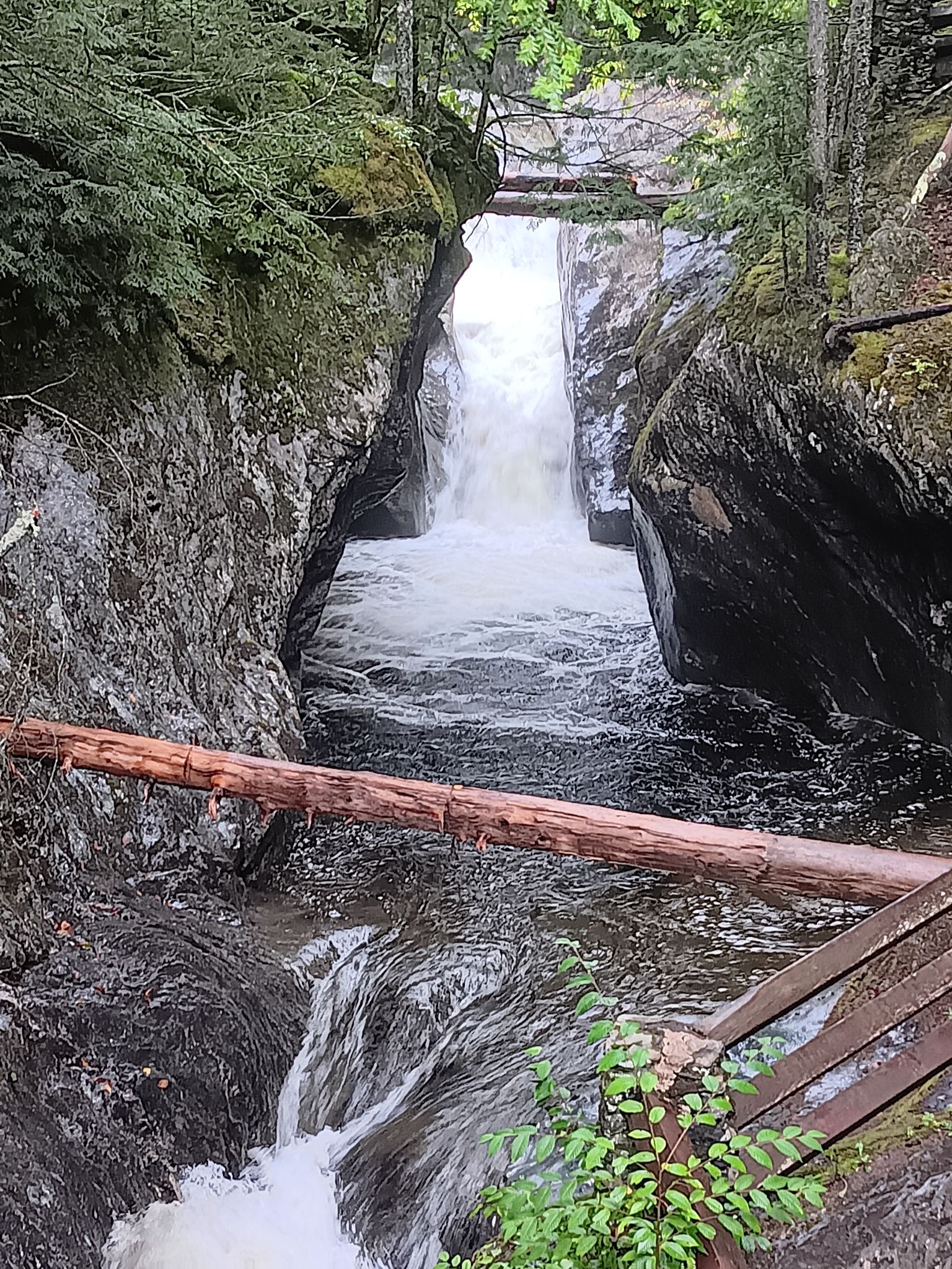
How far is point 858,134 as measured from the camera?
7.61 metres

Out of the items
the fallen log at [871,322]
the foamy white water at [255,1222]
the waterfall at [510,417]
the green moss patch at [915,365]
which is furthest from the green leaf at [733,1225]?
the waterfall at [510,417]

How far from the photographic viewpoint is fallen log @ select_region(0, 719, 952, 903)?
3777 mm

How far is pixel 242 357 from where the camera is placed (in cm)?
740

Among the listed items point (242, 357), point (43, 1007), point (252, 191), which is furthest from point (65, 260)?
point (43, 1007)

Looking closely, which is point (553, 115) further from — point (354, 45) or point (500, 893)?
point (500, 893)

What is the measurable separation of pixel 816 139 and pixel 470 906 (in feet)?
21.6

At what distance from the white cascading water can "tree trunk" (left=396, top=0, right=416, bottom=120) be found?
5611mm

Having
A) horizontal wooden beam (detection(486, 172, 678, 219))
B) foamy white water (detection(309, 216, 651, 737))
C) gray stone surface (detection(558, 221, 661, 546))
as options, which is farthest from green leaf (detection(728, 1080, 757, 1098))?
gray stone surface (detection(558, 221, 661, 546))

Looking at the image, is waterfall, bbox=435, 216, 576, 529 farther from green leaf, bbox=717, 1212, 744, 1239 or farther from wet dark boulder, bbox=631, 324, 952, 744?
green leaf, bbox=717, 1212, 744, 1239

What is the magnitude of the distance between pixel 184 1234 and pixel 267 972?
1.37m

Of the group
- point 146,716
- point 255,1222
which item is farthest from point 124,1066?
point 146,716

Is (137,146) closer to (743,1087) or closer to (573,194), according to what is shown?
(743,1087)

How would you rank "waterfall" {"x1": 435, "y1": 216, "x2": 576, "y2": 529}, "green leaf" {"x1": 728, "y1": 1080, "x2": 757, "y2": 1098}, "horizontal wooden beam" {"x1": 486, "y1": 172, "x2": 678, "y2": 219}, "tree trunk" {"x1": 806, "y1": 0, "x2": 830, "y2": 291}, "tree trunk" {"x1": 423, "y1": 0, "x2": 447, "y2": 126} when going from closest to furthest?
1. "green leaf" {"x1": 728, "y1": 1080, "x2": 757, "y2": 1098}
2. "tree trunk" {"x1": 806, "y1": 0, "x2": 830, "y2": 291}
3. "tree trunk" {"x1": 423, "y1": 0, "x2": 447, "y2": 126}
4. "horizontal wooden beam" {"x1": 486, "y1": 172, "x2": 678, "y2": 219}
5. "waterfall" {"x1": 435, "y1": 216, "x2": 576, "y2": 529}

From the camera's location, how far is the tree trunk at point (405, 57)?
902 cm
